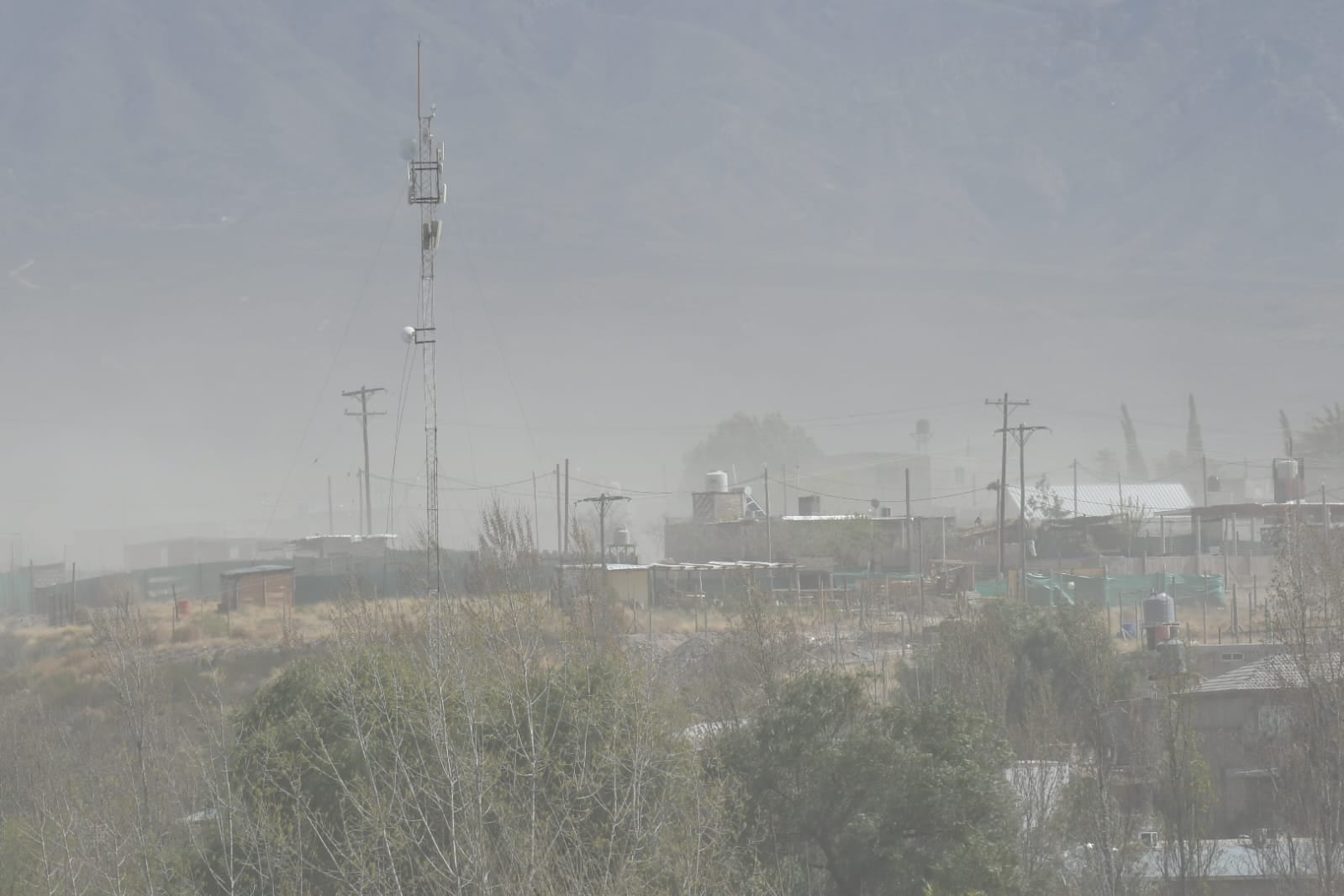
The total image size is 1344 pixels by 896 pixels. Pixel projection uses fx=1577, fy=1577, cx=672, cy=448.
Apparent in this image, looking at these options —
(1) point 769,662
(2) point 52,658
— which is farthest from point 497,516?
(2) point 52,658

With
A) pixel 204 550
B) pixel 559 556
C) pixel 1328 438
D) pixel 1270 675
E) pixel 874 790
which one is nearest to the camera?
pixel 874 790

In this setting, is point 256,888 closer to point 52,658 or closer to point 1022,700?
point 1022,700

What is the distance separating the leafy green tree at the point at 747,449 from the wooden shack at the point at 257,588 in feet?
396

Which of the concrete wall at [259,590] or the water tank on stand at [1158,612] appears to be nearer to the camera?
the water tank on stand at [1158,612]

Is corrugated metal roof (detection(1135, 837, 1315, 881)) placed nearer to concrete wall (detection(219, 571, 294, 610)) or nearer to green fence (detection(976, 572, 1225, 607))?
green fence (detection(976, 572, 1225, 607))

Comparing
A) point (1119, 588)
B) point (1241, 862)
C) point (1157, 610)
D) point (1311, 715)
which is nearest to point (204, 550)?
point (1119, 588)

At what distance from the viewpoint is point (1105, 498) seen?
97.8 m

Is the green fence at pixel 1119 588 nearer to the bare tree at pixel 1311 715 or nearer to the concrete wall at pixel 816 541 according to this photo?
the concrete wall at pixel 816 541

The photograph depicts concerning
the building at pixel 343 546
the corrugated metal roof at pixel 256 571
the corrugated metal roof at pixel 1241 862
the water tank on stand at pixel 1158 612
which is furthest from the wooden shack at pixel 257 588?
the corrugated metal roof at pixel 1241 862

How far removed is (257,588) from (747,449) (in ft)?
419

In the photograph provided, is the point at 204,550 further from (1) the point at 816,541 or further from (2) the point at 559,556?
(2) the point at 559,556

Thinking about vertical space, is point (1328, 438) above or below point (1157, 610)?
above

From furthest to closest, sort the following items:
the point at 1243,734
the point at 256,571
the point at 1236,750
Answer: the point at 256,571 → the point at 1236,750 → the point at 1243,734

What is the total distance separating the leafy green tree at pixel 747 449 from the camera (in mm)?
184750
